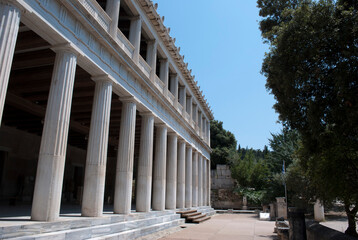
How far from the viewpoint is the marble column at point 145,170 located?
13.2 meters

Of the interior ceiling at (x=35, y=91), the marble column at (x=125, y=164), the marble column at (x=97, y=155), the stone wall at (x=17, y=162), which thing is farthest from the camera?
the stone wall at (x=17, y=162)

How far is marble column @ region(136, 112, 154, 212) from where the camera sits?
43.2 ft

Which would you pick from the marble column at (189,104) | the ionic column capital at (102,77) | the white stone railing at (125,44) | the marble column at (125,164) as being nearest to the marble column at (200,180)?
the marble column at (189,104)

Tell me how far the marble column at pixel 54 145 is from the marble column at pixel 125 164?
3.85 m

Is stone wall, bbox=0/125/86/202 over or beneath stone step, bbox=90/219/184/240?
over

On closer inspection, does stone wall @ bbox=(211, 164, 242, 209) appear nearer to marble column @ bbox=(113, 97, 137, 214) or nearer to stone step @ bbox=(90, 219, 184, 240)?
stone step @ bbox=(90, 219, 184, 240)


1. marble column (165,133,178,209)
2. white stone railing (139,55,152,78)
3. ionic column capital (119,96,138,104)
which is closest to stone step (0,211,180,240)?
marble column (165,133,178,209)

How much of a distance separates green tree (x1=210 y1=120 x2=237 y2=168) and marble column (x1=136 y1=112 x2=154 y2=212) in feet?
116

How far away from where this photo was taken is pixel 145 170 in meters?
13.5

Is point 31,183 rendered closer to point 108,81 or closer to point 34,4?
point 108,81

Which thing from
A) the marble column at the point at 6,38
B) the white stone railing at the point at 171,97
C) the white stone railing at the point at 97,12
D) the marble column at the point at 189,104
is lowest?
the marble column at the point at 6,38

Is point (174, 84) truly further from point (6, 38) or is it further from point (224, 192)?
point (224, 192)

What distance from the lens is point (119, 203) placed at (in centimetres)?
1085

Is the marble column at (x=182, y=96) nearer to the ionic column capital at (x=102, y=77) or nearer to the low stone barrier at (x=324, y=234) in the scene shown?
the ionic column capital at (x=102, y=77)
